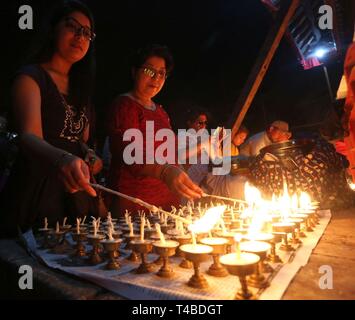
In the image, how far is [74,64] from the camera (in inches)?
119

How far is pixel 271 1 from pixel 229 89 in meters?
3.84

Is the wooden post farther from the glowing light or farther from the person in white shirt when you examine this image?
the glowing light

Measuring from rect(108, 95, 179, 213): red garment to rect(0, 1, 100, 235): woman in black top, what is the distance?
13.6 inches

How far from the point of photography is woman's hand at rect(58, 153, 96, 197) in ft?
5.48

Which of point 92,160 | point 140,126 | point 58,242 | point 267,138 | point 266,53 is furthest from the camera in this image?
point 267,138

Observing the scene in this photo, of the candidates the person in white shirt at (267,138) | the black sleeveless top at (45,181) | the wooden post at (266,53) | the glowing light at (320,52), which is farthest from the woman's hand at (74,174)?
the glowing light at (320,52)

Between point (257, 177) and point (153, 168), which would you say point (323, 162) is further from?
point (153, 168)

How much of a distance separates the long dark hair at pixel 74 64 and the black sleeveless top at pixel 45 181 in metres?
0.20

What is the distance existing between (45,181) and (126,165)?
951 millimetres

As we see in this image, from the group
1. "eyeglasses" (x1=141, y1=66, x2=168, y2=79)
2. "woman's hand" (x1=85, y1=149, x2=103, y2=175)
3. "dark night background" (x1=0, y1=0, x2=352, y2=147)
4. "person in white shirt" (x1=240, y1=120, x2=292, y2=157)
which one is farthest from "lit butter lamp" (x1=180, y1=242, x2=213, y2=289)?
"person in white shirt" (x1=240, y1=120, x2=292, y2=157)

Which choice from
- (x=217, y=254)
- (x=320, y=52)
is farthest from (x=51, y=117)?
(x=320, y=52)

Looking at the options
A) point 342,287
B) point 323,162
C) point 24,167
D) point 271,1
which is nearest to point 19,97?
point 24,167

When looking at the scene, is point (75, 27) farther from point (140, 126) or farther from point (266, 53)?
point (266, 53)
